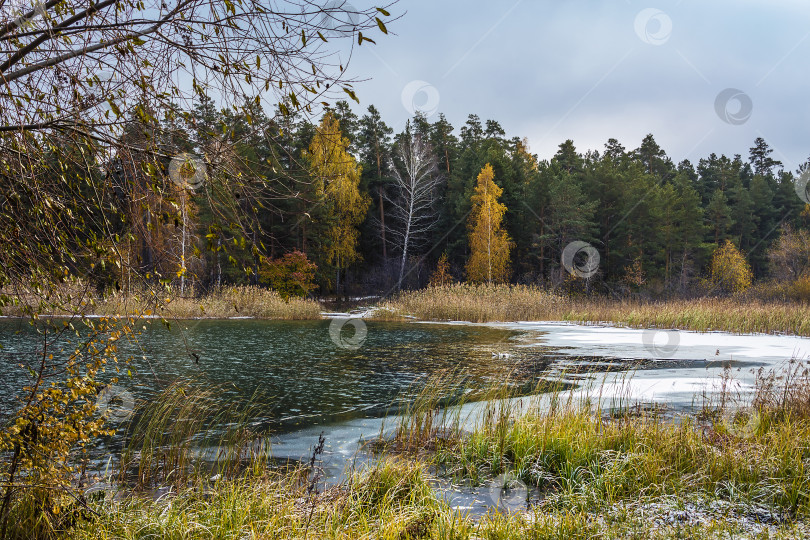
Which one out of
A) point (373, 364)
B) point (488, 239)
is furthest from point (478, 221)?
point (373, 364)

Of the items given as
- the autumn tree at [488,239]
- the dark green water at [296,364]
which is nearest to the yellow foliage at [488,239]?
the autumn tree at [488,239]

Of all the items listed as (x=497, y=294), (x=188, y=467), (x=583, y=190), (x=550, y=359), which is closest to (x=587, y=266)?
(x=583, y=190)

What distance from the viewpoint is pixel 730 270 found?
37.0m

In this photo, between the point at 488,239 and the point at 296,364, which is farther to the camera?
the point at 488,239

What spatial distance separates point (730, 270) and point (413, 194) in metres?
23.2

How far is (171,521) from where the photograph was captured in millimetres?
2717

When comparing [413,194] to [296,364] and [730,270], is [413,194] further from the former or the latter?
[730,270]

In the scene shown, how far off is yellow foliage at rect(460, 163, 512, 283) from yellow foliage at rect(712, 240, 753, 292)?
16832 mm

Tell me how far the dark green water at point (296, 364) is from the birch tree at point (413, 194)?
15.6 metres

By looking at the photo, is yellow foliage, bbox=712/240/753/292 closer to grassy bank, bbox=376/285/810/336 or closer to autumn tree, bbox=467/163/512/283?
autumn tree, bbox=467/163/512/283

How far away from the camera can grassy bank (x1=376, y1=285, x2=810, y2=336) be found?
49.6 ft

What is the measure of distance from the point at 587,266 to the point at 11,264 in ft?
114

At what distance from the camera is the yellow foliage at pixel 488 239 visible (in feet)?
96.5

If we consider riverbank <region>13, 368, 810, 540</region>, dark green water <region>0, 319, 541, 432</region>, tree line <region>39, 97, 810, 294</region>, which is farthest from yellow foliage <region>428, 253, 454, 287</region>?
riverbank <region>13, 368, 810, 540</region>
